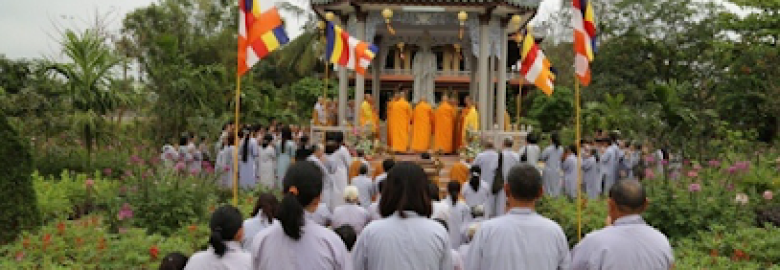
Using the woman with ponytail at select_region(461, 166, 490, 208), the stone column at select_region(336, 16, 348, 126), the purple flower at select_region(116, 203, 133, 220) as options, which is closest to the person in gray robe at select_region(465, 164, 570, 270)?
the woman with ponytail at select_region(461, 166, 490, 208)

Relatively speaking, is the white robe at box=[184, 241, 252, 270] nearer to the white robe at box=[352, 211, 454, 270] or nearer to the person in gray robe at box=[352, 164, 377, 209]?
the white robe at box=[352, 211, 454, 270]

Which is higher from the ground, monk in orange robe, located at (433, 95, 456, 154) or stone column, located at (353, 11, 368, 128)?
stone column, located at (353, 11, 368, 128)

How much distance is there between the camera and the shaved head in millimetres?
4090

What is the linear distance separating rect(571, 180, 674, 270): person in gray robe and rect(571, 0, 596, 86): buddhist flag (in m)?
4.68

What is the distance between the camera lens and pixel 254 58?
8555 millimetres

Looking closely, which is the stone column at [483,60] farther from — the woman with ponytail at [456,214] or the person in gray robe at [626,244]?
the person in gray robe at [626,244]

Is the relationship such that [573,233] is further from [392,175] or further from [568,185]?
[392,175]

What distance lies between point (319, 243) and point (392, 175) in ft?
1.80

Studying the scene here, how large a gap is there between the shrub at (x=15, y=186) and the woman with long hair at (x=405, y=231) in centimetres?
624

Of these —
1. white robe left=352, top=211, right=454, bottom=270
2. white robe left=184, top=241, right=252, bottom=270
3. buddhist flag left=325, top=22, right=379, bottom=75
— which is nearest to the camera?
white robe left=352, top=211, right=454, bottom=270

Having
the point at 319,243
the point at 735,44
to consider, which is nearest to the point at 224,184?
the point at 319,243

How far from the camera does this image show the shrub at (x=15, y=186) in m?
8.58

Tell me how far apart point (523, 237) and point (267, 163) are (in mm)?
12018

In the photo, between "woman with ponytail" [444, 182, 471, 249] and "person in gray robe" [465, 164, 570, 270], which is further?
"woman with ponytail" [444, 182, 471, 249]
